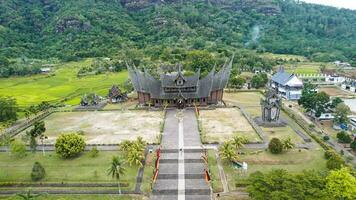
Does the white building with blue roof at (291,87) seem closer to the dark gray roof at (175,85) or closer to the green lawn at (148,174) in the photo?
the dark gray roof at (175,85)

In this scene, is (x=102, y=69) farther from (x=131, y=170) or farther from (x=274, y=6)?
(x=274, y=6)

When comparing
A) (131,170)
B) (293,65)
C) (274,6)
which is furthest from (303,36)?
(131,170)

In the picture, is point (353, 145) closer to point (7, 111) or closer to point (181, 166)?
point (181, 166)

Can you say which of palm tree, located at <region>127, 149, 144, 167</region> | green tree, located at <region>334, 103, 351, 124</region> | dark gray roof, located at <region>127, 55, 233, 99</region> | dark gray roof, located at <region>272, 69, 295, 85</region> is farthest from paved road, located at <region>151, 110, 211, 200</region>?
dark gray roof, located at <region>272, 69, 295, 85</region>

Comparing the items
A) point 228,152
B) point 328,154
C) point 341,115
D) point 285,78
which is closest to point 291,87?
point 285,78

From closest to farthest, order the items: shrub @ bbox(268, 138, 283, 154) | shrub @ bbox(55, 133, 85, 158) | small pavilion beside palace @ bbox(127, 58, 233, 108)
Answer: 1. shrub @ bbox(55, 133, 85, 158)
2. shrub @ bbox(268, 138, 283, 154)
3. small pavilion beside palace @ bbox(127, 58, 233, 108)

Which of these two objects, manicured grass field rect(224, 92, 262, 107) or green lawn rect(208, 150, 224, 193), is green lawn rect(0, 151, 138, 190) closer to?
green lawn rect(208, 150, 224, 193)
